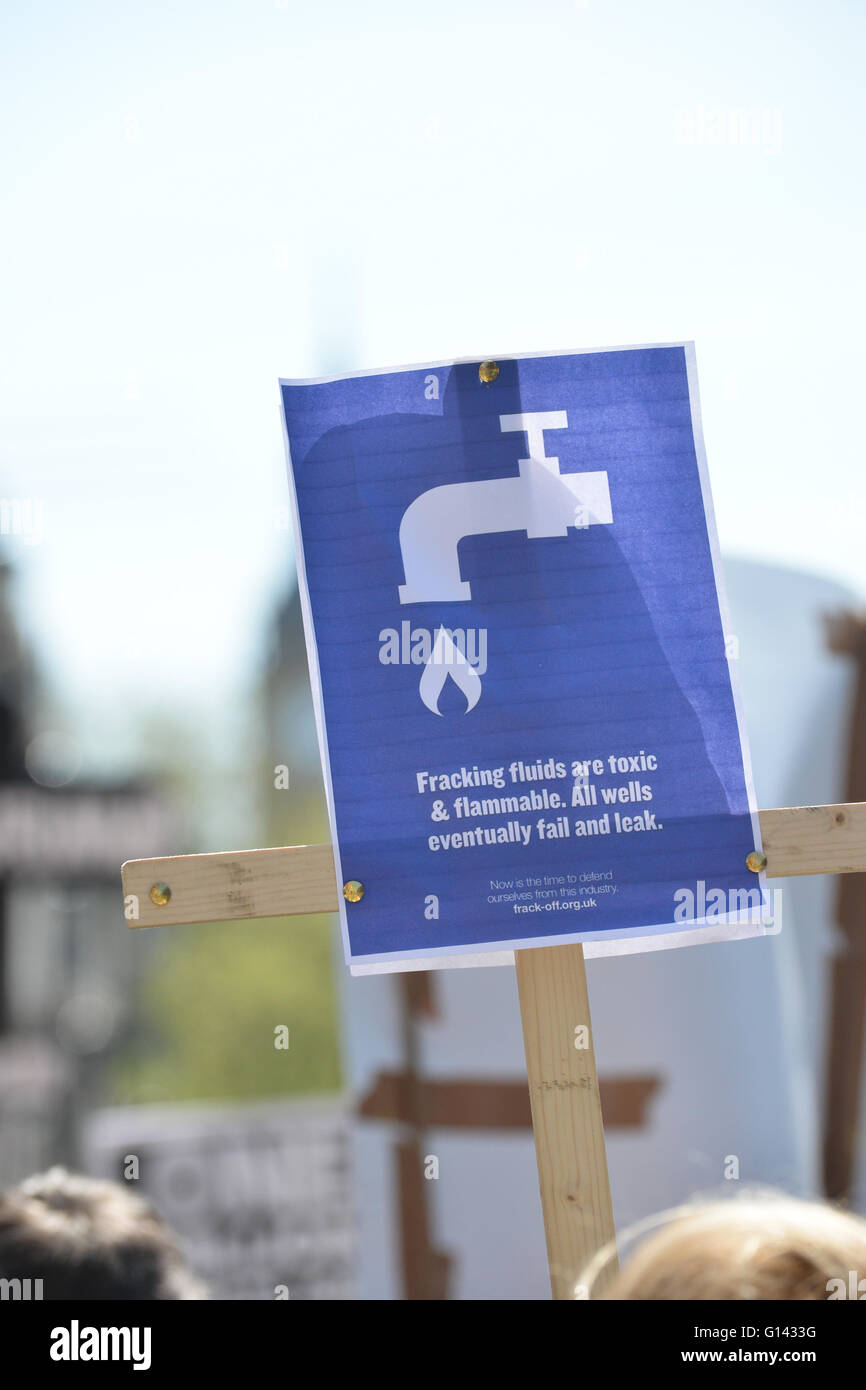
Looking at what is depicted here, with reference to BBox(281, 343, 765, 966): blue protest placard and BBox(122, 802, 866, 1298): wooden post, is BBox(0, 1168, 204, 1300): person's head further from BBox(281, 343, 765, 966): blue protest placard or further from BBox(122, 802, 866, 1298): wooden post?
BBox(281, 343, 765, 966): blue protest placard

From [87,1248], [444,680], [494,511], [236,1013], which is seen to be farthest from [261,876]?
[236,1013]

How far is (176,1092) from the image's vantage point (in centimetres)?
4309

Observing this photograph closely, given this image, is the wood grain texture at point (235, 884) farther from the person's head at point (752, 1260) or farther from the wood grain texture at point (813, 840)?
the person's head at point (752, 1260)

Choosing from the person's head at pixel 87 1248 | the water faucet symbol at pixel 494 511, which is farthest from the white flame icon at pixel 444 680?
the person's head at pixel 87 1248

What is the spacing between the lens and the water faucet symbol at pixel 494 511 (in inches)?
93.4

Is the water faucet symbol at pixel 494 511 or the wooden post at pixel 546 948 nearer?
the wooden post at pixel 546 948

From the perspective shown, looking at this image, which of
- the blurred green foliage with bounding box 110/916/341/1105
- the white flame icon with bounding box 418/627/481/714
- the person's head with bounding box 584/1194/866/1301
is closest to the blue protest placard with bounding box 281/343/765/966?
the white flame icon with bounding box 418/627/481/714

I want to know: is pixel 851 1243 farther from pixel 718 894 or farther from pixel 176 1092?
pixel 176 1092

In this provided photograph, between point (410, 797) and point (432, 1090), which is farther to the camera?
point (432, 1090)

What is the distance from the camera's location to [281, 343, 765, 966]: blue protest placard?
2283 millimetres

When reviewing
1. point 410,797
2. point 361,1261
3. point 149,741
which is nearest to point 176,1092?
point 149,741

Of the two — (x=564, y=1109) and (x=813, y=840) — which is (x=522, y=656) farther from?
(x=564, y=1109)

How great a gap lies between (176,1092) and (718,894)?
43857 mm

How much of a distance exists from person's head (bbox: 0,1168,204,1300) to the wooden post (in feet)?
2.65
